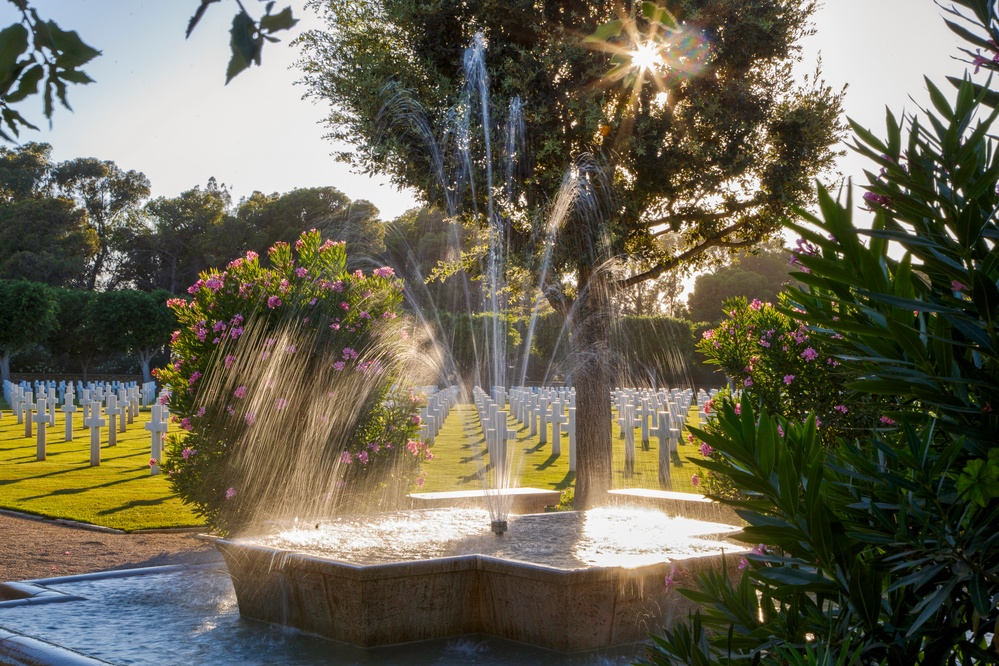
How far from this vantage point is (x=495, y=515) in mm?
7227

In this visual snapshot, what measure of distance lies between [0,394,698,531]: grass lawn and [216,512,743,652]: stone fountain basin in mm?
5934

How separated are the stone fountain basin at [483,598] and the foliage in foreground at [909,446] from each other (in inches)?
138

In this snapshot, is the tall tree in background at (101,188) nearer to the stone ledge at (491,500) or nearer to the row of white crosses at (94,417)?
the row of white crosses at (94,417)

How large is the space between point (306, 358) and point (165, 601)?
2844mm

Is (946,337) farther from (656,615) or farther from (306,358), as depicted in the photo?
(306,358)

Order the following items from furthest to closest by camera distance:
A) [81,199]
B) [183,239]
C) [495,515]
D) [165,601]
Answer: [81,199], [183,239], [495,515], [165,601]

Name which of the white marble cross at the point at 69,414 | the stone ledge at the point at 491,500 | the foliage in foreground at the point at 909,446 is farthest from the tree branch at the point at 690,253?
the white marble cross at the point at 69,414

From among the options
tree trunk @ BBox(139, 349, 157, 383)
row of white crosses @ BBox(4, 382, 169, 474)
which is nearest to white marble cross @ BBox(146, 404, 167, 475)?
row of white crosses @ BBox(4, 382, 169, 474)

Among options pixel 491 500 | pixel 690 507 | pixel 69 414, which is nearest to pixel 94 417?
pixel 69 414

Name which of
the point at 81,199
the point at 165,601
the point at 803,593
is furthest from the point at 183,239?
the point at 803,593

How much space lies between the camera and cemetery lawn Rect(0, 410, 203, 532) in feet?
36.7

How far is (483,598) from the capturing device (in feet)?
17.9

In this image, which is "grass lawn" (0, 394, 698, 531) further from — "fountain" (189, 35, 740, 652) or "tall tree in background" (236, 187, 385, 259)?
"tall tree in background" (236, 187, 385, 259)

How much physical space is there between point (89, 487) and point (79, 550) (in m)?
4.87
